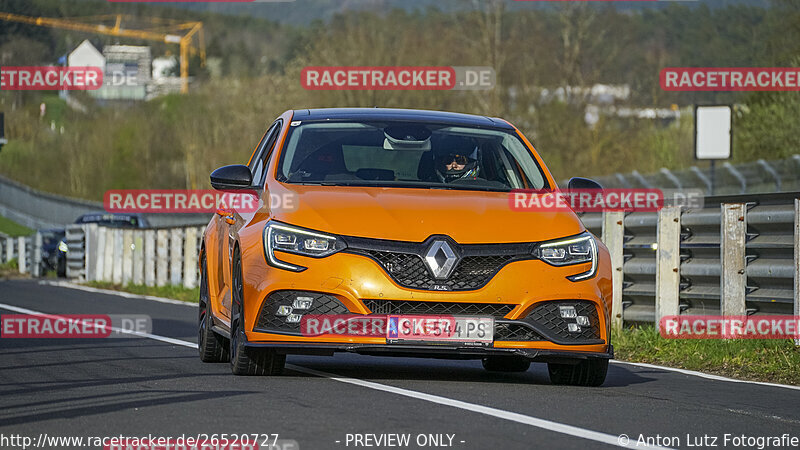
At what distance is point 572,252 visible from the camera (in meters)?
8.76

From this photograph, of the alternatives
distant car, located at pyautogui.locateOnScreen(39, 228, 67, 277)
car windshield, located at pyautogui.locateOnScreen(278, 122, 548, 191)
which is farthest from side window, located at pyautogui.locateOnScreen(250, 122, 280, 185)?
distant car, located at pyautogui.locateOnScreen(39, 228, 67, 277)

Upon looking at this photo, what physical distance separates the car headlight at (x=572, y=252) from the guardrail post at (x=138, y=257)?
74.3 feet

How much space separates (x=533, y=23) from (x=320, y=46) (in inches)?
475

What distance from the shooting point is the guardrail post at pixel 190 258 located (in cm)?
2714

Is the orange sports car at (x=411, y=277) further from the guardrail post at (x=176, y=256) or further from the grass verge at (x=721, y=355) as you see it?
the guardrail post at (x=176, y=256)

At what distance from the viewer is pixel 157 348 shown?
12039 millimetres

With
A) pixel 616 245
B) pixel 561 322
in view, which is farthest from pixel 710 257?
pixel 561 322

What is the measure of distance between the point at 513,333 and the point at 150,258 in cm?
2226

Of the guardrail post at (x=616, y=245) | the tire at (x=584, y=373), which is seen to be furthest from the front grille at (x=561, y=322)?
the guardrail post at (x=616, y=245)

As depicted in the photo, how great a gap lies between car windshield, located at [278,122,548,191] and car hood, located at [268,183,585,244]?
0.31 meters

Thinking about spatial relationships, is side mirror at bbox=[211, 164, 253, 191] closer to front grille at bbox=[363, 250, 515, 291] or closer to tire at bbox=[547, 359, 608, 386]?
front grille at bbox=[363, 250, 515, 291]

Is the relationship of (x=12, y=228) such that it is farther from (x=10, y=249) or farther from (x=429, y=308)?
(x=429, y=308)

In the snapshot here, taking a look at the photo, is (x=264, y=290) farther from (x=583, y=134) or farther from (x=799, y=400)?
(x=583, y=134)

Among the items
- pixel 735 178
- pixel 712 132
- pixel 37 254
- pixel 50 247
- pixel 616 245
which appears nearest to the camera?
pixel 616 245
